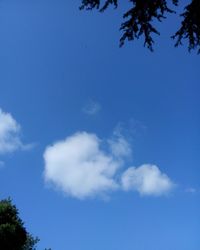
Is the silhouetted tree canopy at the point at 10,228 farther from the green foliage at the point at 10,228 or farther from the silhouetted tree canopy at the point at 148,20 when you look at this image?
the silhouetted tree canopy at the point at 148,20

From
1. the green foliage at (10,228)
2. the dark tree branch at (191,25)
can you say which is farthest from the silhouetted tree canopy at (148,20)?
the green foliage at (10,228)

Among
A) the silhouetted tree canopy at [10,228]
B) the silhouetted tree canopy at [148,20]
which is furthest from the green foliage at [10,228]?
the silhouetted tree canopy at [148,20]

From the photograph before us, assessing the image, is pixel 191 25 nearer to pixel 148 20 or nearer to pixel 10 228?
pixel 148 20

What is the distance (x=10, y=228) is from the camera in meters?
29.9

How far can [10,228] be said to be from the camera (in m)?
29.9

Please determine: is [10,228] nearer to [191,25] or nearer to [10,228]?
[10,228]

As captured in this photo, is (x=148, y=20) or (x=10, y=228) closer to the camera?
(x=148, y=20)

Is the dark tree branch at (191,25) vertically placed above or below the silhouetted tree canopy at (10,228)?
above

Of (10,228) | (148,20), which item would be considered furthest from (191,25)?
(10,228)

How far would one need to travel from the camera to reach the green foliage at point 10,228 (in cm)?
2948

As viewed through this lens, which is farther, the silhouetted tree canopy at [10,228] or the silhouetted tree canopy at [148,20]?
the silhouetted tree canopy at [10,228]

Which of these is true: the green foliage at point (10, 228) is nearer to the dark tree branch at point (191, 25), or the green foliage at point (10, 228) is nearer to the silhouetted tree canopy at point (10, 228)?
the silhouetted tree canopy at point (10, 228)

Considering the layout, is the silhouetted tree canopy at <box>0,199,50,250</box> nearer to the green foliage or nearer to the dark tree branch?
the green foliage

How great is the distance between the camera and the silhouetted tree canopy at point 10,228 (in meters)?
29.5
